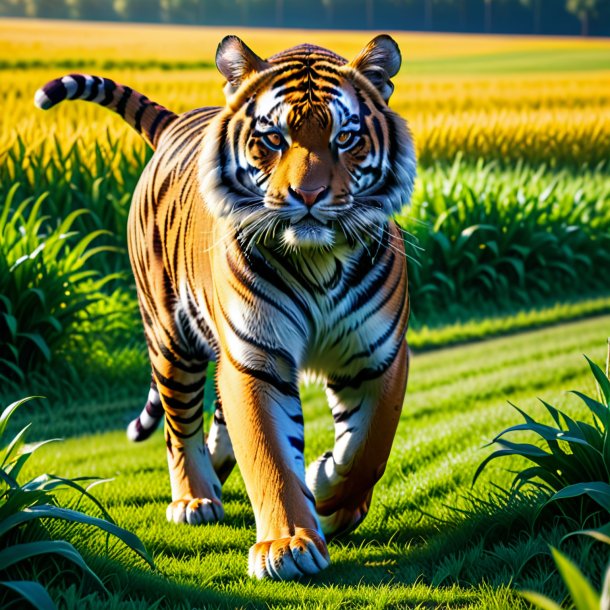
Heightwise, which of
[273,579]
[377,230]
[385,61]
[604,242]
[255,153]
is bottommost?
[604,242]

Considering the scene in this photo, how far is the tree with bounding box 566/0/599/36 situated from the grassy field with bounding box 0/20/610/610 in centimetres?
38

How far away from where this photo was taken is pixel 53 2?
38.7ft

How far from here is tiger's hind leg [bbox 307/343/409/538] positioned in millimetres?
3410

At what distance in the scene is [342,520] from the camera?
11.7ft

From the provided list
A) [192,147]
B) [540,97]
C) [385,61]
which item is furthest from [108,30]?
[385,61]

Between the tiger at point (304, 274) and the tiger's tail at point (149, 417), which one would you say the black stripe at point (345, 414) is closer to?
the tiger at point (304, 274)

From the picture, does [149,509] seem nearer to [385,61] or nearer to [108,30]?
[385,61]

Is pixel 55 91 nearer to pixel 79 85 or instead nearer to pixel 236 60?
pixel 79 85

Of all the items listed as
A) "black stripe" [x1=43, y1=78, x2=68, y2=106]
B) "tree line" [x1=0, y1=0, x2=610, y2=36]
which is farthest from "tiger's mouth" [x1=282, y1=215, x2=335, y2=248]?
"tree line" [x1=0, y1=0, x2=610, y2=36]

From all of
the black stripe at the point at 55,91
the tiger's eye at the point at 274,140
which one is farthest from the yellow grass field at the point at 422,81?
the tiger's eye at the point at 274,140

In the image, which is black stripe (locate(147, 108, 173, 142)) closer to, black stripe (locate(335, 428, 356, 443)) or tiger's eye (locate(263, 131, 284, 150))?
tiger's eye (locate(263, 131, 284, 150))

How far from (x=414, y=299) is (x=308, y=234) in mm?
5103

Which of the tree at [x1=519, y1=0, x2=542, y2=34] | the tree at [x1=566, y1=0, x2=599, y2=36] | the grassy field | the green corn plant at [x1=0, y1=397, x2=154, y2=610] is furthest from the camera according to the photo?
the tree at [x1=519, y1=0, x2=542, y2=34]

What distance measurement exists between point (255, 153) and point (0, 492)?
44.3 inches
